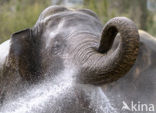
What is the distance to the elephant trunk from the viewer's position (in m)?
2.58

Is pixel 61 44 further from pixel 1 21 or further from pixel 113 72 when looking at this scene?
pixel 1 21

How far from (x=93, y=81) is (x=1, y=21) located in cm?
1059

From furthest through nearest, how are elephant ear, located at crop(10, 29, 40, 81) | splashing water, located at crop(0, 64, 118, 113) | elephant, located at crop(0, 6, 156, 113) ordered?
elephant ear, located at crop(10, 29, 40, 81)
splashing water, located at crop(0, 64, 118, 113)
elephant, located at crop(0, 6, 156, 113)

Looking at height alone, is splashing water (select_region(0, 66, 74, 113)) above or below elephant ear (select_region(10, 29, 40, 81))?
below

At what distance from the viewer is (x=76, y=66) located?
3.12 meters

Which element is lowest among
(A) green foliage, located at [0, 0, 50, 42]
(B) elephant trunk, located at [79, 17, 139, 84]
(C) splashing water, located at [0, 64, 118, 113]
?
(C) splashing water, located at [0, 64, 118, 113]

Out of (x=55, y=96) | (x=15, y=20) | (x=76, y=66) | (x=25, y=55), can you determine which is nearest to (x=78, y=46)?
(x=76, y=66)

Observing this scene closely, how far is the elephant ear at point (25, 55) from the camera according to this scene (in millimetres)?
3600

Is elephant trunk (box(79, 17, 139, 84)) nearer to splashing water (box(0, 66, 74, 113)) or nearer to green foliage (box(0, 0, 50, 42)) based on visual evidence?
splashing water (box(0, 66, 74, 113))

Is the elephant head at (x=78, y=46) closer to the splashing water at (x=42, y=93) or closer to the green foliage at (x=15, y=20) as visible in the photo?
the splashing water at (x=42, y=93)

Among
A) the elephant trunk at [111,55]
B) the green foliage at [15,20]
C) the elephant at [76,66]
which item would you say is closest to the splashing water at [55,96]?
the elephant at [76,66]

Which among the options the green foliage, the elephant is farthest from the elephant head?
the green foliage

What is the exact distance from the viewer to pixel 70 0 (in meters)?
30.4

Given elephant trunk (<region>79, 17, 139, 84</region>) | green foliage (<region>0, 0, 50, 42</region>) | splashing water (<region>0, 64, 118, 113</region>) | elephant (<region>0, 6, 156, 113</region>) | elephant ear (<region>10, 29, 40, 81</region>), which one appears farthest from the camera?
green foliage (<region>0, 0, 50, 42</region>)
